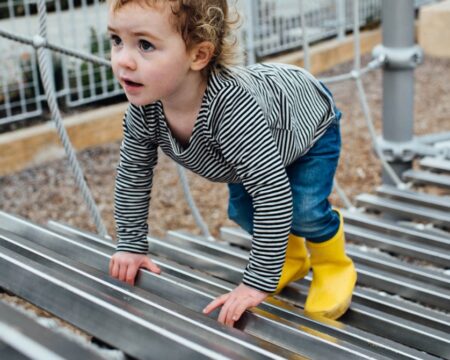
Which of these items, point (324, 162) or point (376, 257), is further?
point (376, 257)

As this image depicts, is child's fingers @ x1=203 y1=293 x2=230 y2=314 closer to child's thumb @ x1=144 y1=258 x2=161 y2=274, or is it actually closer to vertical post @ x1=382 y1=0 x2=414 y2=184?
child's thumb @ x1=144 y1=258 x2=161 y2=274

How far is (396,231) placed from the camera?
2.17 meters

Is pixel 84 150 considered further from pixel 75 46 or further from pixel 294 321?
pixel 294 321

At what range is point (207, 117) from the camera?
1.35m

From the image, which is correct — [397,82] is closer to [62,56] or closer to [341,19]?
[62,56]

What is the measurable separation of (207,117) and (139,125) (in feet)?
0.53

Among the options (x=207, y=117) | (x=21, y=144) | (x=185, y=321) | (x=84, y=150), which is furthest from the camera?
(x=84, y=150)

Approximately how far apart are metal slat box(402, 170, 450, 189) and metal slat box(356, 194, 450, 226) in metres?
0.14

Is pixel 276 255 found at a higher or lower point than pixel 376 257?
higher

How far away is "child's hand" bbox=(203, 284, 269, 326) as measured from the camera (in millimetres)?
1274

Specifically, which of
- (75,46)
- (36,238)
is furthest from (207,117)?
(75,46)

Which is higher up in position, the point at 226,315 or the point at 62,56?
the point at 226,315

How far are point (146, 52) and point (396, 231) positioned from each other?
44.0 inches

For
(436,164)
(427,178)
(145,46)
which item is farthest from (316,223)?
(436,164)
